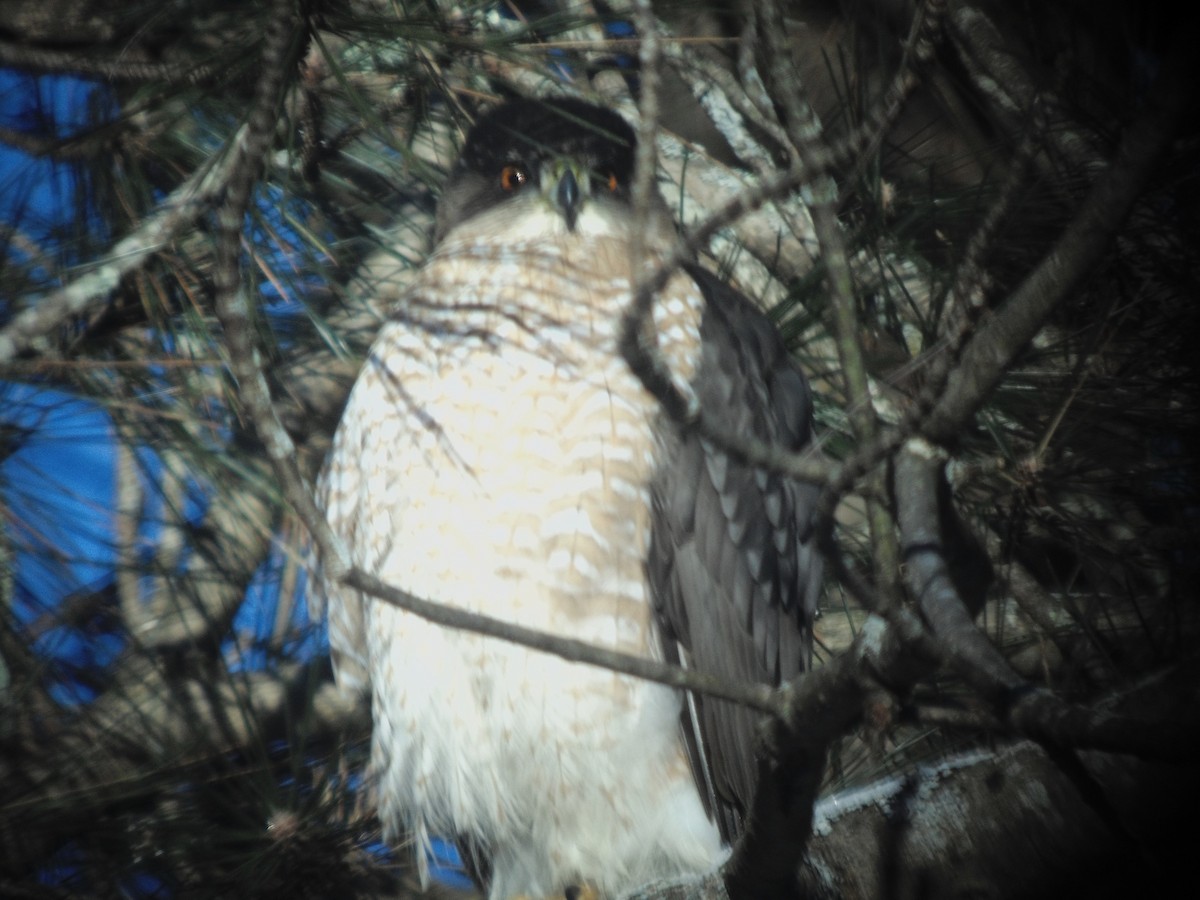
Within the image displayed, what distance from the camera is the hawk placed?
7.69 feet

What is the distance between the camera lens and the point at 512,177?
Answer: 2959 millimetres

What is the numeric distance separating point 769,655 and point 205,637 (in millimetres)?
1355

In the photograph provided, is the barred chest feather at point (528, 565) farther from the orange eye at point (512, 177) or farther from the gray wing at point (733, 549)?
the orange eye at point (512, 177)

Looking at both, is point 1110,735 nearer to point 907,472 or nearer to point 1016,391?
point 907,472

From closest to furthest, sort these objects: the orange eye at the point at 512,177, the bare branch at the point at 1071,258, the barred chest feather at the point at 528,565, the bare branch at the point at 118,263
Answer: the bare branch at the point at 1071,258 → the bare branch at the point at 118,263 → the barred chest feather at the point at 528,565 → the orange eye at the point at 512,177

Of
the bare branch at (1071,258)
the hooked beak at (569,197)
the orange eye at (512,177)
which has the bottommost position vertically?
the bare branch at (1071,258)

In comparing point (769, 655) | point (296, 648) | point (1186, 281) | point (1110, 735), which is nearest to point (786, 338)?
point (769, 655)

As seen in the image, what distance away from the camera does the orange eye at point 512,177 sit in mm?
2949

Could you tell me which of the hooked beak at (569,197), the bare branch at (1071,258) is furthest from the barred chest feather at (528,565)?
the bare branch at (1071,258)

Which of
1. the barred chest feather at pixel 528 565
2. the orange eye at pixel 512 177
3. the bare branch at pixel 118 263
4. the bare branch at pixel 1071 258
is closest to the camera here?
the bare branch at pixel 1071 258

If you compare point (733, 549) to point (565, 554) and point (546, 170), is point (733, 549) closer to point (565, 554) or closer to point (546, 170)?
point (565, 554)

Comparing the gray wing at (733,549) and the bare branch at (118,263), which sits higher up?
the bare branch at (118,263)

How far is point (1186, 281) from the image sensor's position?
75.6 inches

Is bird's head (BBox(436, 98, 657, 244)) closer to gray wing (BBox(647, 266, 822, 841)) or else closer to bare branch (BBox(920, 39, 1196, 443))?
gray wing (BBox(647, 266, 822, 841))
